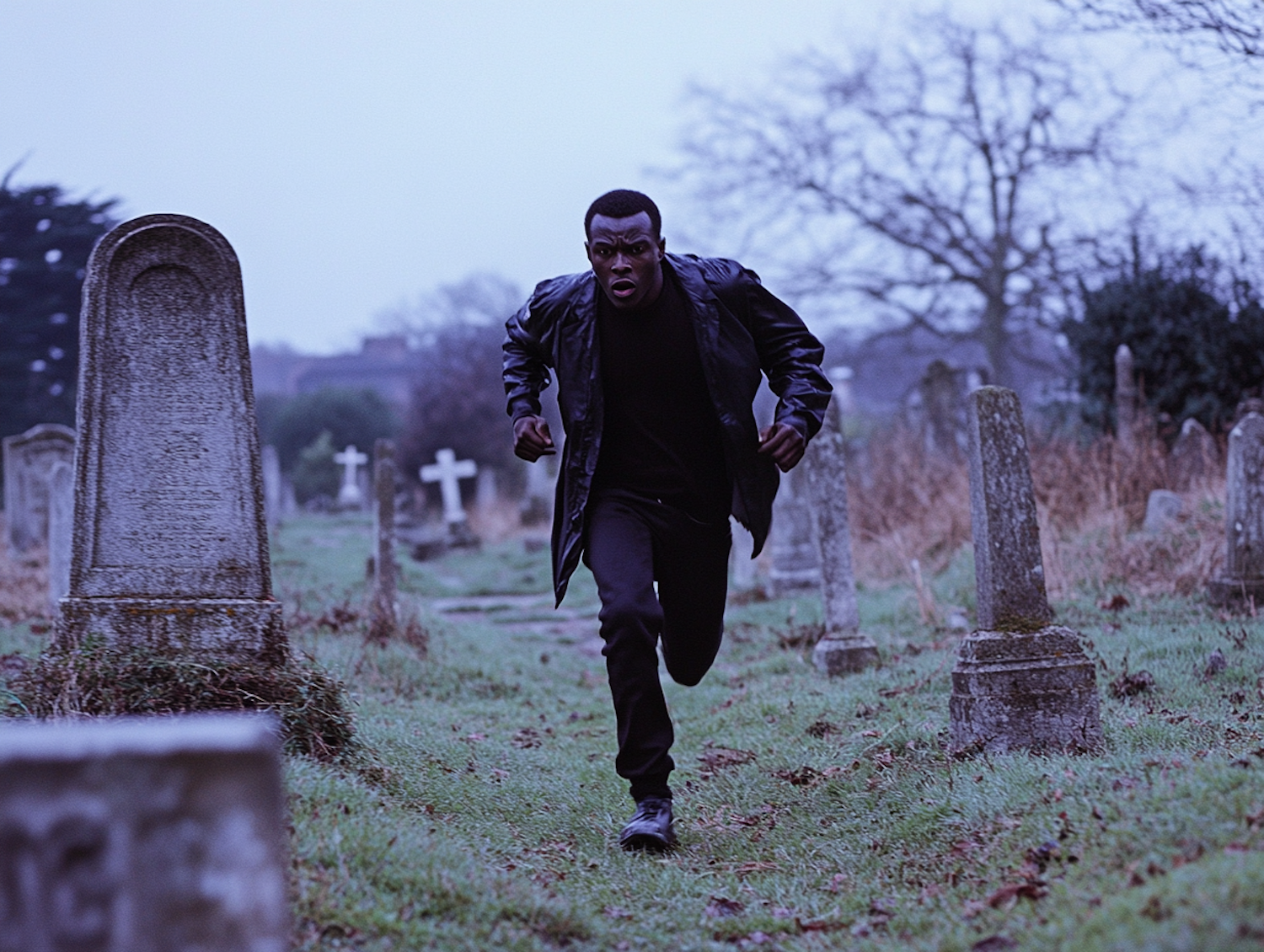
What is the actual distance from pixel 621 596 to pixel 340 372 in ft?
244

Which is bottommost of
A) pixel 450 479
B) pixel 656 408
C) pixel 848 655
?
pixel 848 655

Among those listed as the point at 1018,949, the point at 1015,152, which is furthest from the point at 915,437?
the point at 1018,949

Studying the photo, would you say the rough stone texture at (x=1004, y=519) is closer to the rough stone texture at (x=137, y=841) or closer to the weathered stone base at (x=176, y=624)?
the weathered stone base at (x=176, y=624)

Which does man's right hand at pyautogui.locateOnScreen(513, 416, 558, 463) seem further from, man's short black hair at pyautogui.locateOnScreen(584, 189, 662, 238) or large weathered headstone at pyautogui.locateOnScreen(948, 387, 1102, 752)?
large weathered headstone at pyautogui.locateOnScreen(948, 387, 1102, 752)

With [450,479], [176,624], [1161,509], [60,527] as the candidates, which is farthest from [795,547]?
[450,479]

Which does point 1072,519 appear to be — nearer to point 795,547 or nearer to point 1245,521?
point 795,547

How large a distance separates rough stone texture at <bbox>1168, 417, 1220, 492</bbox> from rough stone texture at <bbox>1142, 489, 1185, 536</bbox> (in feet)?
1.93

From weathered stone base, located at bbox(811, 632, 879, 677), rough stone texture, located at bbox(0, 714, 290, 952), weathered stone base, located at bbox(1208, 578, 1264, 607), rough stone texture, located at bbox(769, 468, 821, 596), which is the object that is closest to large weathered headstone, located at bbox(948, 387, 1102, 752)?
weathered stone base, located at bbox(811, 632, 879, 677)

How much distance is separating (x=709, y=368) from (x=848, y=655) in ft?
12.4

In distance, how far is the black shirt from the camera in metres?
4.78

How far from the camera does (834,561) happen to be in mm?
8312

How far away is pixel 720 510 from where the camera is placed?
4891 millimetres

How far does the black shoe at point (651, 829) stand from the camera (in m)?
4.43

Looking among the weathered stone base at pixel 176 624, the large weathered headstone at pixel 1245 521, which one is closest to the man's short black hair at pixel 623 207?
the weathered stone base at pixel 176 624
